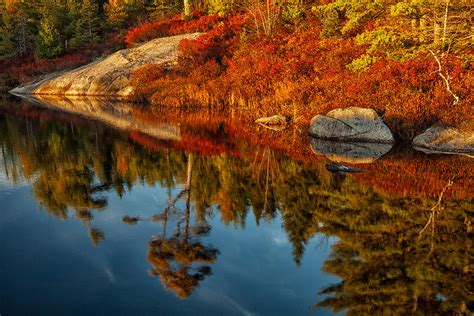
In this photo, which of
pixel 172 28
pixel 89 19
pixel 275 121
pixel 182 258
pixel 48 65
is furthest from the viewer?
pixel 89 19

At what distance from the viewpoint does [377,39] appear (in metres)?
18.5

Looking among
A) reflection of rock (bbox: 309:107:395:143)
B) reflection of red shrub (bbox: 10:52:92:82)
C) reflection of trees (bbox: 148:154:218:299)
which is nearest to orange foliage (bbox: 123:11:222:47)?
reflection of red shrub (bbox: 10:52:92:82)

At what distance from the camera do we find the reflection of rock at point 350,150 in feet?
44.8

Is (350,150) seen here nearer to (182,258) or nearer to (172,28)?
(182,258)

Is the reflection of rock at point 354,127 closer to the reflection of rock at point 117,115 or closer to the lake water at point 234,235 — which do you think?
the lake water at point 234,235

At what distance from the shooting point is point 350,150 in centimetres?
1502

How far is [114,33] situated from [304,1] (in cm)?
2655

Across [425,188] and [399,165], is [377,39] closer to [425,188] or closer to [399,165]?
[399,165]

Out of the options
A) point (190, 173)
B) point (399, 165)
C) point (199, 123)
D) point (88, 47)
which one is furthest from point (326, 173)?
point (88, 47)

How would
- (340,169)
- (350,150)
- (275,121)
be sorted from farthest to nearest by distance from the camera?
(275,121) → (350,150) → (340,169)

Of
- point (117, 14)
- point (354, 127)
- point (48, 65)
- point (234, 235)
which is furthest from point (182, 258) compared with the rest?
point (117, 14)

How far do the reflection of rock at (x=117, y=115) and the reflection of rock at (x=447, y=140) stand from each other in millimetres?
9179

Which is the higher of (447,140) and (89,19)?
(89,19)

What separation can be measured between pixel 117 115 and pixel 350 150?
14949mm
